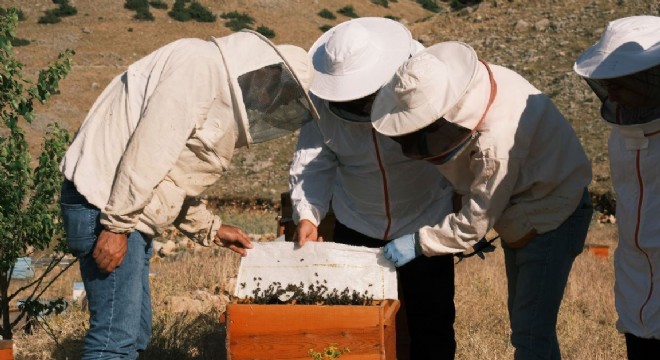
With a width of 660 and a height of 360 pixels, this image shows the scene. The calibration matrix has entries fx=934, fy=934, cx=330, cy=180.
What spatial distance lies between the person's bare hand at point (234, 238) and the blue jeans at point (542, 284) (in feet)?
4.44

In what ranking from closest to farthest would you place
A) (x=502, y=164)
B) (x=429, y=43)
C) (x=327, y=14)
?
(x=502, y=164), (x=429, y=43), (x=327, y=14)

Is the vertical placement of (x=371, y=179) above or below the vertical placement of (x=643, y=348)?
above

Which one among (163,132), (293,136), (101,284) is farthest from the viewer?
(293,136)

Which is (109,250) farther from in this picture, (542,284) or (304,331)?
(542,284)

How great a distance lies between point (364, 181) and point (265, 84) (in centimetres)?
110

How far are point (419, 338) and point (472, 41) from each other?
21.8 metres

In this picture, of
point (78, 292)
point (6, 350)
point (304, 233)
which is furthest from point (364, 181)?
point (78, 292)

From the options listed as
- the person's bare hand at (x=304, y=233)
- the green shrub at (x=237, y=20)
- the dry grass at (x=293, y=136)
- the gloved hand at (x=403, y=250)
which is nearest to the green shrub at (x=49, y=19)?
the dry grass at (x=293, y=136)

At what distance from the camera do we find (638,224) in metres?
3.94

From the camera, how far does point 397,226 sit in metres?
5.06

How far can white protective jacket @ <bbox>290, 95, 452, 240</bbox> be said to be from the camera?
4977 mm

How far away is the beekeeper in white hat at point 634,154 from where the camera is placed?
3.72 meters

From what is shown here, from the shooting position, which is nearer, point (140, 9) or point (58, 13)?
point (58, 13)

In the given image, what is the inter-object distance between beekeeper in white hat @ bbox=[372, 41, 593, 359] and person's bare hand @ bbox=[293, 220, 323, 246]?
47 cm
